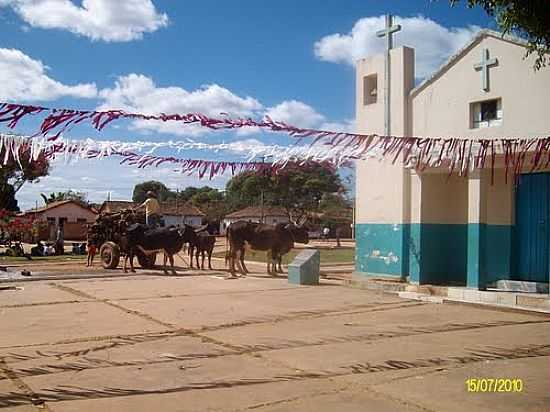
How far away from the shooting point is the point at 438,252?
15367 mm

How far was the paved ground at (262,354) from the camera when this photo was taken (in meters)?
6.02

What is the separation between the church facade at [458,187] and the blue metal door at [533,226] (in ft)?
0.07

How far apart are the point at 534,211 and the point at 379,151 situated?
16.3 feet

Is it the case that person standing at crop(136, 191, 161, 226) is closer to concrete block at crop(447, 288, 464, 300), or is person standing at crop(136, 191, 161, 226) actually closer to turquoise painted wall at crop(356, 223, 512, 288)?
turquoise painted wall at crop(356, 223, 512, 288)

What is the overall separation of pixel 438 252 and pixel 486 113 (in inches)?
Result: 141

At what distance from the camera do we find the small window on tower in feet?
55.8

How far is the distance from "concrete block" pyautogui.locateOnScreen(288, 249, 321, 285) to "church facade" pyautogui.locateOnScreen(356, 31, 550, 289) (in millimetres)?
1190

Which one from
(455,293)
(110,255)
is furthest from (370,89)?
(110,255)

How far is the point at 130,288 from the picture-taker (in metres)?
15.7

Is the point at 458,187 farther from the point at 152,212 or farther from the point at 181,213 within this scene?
the point at 181,213

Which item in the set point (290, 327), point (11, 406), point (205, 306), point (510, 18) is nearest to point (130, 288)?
point (205, 306)

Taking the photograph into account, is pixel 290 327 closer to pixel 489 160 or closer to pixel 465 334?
pixel 465 334

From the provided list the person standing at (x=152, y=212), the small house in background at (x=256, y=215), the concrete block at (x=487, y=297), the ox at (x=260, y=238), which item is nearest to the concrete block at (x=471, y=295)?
the concrete block at (x=487, y=297)

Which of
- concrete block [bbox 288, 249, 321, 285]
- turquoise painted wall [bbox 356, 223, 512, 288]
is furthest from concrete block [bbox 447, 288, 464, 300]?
concrete block [bbox 288, 249, 321, 285]
